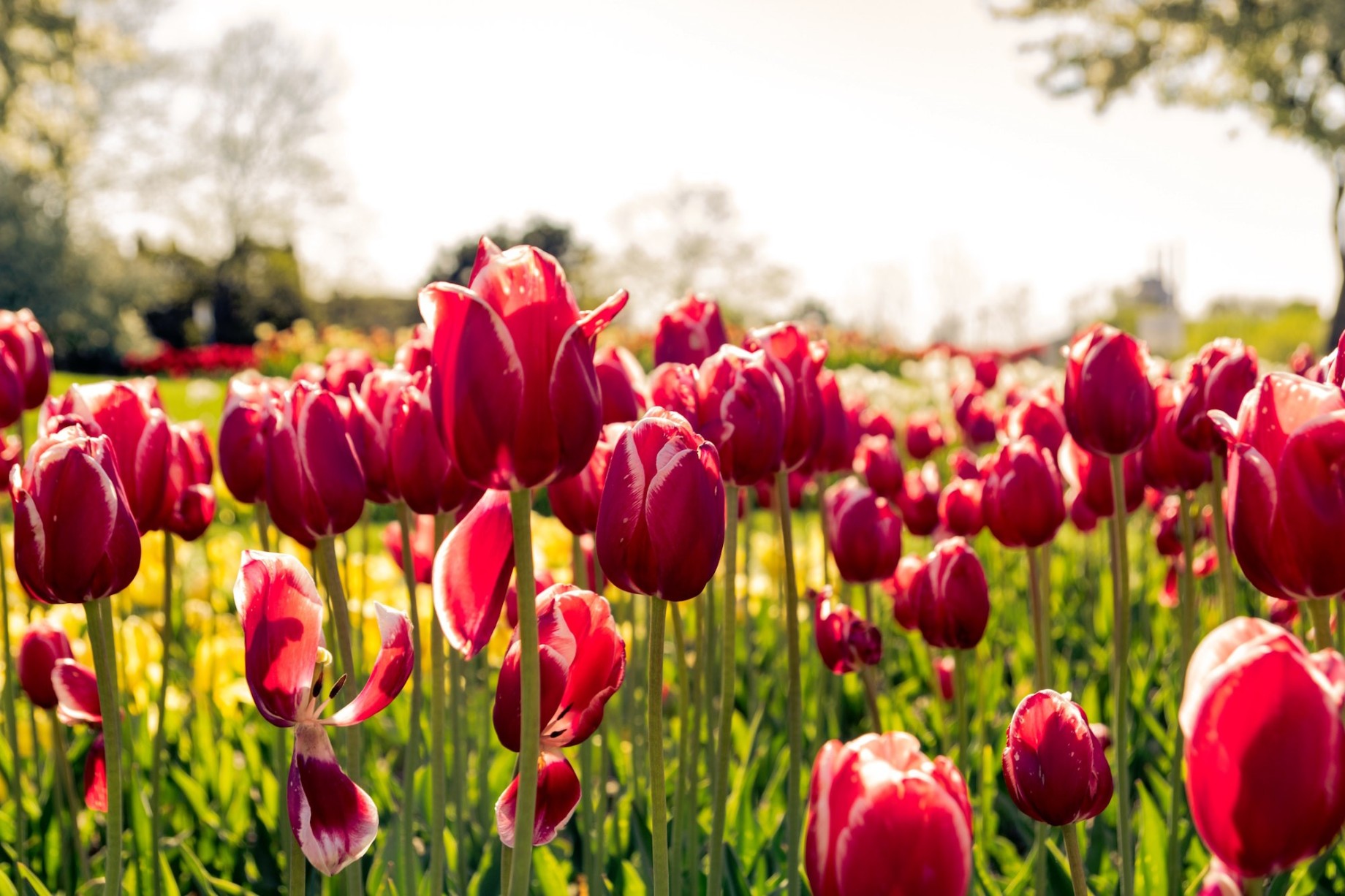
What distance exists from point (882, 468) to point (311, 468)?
181cm

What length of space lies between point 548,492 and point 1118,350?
→ 0.88 m

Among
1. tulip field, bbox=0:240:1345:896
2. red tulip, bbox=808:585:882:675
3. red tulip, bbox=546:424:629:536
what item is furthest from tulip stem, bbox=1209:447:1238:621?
red tulip, bbox=546:424:629:536

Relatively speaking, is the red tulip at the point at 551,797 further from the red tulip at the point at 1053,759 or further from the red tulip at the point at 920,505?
the red tulip at the point at 920,505

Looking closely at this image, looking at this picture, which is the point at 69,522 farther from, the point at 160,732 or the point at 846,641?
the point at 846,641

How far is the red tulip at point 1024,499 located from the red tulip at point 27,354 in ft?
5.25

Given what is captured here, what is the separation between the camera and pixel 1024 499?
1781mm

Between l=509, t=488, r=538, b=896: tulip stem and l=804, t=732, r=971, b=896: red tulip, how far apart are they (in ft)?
0.86

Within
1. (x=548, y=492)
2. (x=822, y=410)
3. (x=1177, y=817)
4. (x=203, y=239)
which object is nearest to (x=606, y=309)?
(x=548, y=492)

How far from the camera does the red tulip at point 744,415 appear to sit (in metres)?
1.35

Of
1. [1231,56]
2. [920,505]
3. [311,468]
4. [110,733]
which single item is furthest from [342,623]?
[1231,56]

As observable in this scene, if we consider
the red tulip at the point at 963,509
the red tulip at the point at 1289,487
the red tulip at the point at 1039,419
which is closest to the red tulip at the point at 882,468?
the red tulip at the point at 963,509

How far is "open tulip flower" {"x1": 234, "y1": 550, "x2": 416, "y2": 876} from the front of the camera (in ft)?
2.93

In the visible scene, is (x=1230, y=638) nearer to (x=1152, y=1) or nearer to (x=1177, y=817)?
(x=1177, y=817)

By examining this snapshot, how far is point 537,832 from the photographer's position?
40.4 inches
